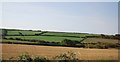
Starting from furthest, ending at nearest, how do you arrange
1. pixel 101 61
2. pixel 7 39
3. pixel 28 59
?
pixel 7 39, pixel 101 61, pixel 28 59

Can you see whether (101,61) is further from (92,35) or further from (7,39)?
(7,39)

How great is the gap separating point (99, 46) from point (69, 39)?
1.37 meters

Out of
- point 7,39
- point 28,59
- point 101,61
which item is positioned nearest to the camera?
point 28,59

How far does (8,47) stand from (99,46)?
391cm

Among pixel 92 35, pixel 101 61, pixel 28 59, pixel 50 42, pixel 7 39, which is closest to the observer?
pixel 28 59

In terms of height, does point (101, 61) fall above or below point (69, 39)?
below

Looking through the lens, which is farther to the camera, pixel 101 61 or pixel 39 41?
pixel 39 41

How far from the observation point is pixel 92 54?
9.71 m

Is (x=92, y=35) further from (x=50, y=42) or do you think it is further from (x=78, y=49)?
(x=50, y=42)

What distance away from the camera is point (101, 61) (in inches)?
336

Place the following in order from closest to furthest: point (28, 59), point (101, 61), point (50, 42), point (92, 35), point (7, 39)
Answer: point (28, 59)
point (101, 61)
point (92, 35)
point (7, 39)
point (50, 42)

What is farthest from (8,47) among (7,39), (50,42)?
(50,42)

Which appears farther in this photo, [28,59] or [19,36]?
[19,36]

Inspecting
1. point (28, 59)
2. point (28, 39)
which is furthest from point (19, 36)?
point (28, 59)
